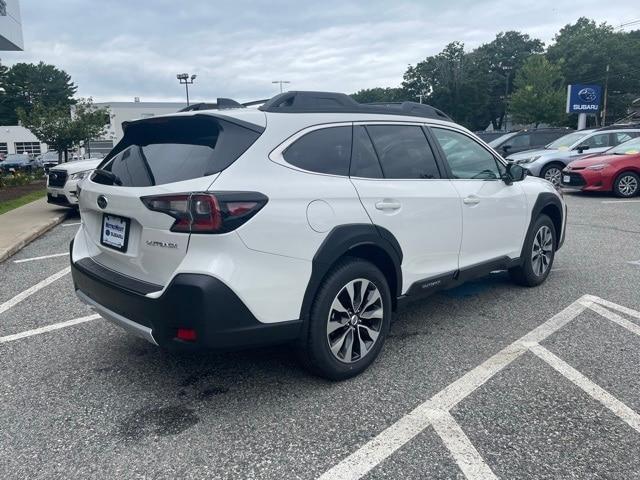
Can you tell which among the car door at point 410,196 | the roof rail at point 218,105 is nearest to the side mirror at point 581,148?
the car door at point 410,196

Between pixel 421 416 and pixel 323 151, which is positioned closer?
pixel 421 416

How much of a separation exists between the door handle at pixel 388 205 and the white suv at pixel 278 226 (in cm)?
2

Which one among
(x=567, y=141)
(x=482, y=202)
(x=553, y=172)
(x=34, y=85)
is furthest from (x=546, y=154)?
(x=34, y=85)

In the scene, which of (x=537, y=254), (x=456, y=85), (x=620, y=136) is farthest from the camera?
(x=456, y=85)

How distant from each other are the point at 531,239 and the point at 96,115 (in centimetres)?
2373

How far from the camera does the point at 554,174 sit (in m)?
14.1

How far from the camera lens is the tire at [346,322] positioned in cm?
309

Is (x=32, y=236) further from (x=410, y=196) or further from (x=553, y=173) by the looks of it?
Answer: (x=553, y=173)

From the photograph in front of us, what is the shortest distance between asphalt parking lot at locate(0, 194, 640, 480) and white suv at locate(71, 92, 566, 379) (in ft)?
1.36

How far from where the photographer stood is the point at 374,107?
3.84 meters

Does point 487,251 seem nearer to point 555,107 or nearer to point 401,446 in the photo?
point 401,446

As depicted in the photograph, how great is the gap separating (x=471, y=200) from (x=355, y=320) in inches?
60.7

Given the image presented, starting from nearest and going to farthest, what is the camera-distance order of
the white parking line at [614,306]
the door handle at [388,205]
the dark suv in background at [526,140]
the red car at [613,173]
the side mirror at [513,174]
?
the door handle at [388,205] → the white parking line at [614,306] → the side mirror at [513,174] → the red car at [613,173] → the dark suv in background at [526,140]

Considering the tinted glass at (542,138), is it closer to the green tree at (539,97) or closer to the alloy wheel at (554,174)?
the alloy wheel at (554,174)
